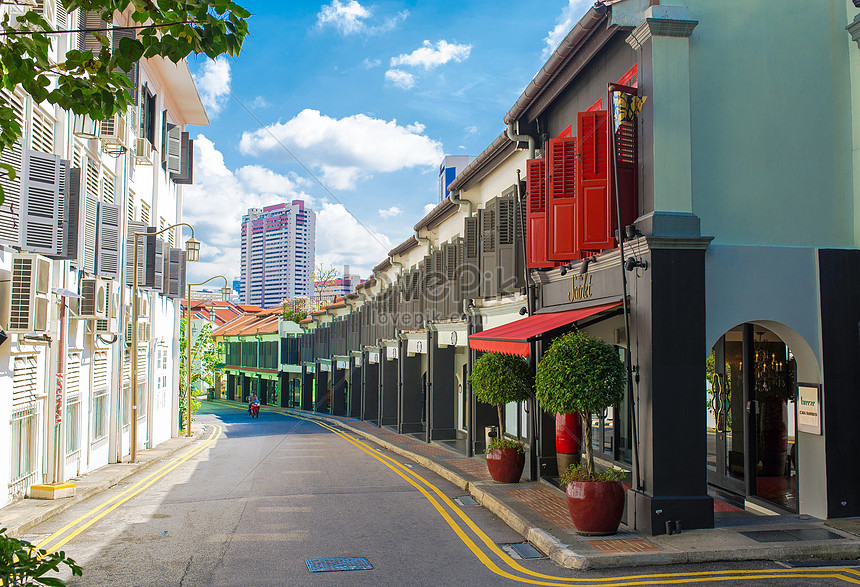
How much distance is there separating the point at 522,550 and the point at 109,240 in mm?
13179

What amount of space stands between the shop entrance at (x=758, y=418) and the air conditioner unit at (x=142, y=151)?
52.2 feet

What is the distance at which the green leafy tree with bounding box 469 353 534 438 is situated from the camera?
13.2 metres

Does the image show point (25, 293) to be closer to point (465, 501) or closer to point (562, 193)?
point (465, 501)

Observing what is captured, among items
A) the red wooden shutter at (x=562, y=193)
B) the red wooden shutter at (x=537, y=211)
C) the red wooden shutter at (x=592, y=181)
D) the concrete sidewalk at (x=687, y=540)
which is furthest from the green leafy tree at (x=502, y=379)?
the red wooden shutter at (x=592, y=181)

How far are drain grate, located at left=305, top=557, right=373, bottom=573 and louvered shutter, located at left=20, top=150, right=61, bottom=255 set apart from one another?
25.3 feet

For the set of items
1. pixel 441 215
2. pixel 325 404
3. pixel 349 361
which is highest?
pixel 441 215

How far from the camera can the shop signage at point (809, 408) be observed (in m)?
9.84

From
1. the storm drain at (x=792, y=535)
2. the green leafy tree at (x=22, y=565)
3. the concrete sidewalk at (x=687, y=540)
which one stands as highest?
the green leafy tree at (x=22, y=565)

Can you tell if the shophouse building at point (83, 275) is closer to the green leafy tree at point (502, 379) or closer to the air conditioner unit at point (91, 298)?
the air conditioner unit at point (91, 298)

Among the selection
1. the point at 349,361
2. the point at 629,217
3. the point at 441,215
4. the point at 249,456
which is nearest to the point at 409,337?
the point at 441,215

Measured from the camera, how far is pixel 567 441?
1317cm

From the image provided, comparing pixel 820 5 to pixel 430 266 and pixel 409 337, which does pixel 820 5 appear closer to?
pixel 430 266

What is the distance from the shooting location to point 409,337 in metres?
26.7

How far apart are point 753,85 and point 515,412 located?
11169 millimetres
